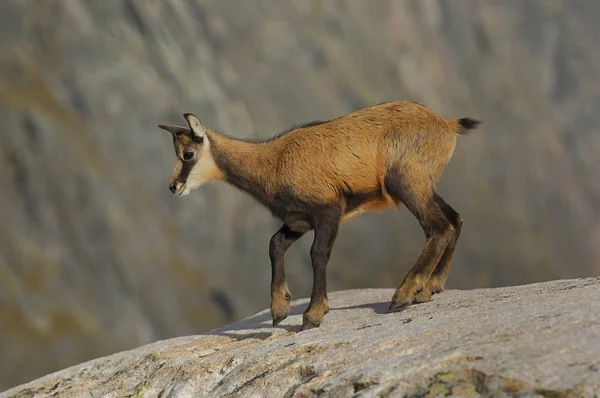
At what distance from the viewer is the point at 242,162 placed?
1004 cm

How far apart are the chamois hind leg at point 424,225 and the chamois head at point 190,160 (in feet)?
6.84

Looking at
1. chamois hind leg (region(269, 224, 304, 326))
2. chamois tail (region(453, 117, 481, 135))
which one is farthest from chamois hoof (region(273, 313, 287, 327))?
chamois tail (region(453, 117, 481, 135))

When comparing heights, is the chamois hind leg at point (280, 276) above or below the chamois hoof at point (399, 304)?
above

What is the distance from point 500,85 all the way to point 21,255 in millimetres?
16245

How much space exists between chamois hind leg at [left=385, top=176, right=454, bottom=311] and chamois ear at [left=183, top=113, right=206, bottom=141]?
215 cm

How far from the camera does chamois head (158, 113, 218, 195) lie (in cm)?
1009

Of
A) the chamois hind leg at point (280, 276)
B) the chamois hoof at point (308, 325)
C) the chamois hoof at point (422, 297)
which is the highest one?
the chamois hind leg at point (280, 276)

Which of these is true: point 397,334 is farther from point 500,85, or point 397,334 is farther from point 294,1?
point 500,85

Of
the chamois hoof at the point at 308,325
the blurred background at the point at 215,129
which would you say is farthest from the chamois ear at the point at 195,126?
the blurred background at the point at 215,129

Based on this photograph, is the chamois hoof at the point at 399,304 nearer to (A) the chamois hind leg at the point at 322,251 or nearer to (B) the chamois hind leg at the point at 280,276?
(A) the chamois hind leg at the point at 322,251

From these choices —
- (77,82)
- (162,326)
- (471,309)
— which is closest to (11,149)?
(77,82)

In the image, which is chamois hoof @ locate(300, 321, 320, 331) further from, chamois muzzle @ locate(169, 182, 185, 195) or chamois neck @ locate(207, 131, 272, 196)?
chamois muzzle @ locate(169, 182, 185, 195)

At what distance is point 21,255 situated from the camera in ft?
76.2

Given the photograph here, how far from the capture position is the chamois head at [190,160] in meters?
10.1
